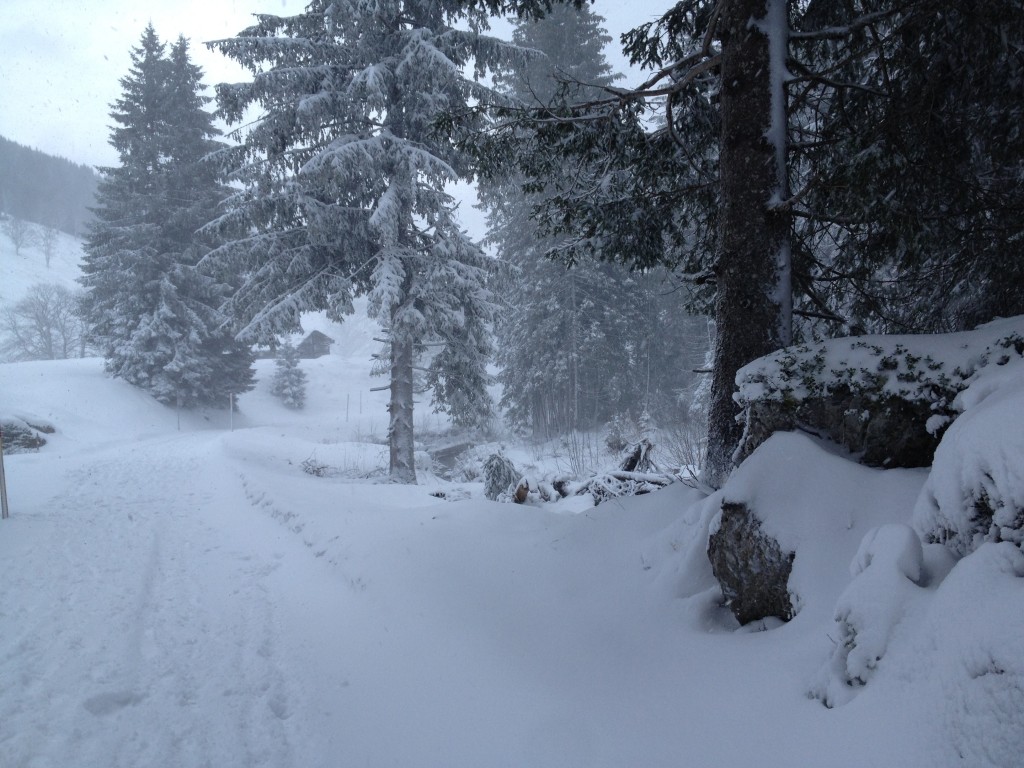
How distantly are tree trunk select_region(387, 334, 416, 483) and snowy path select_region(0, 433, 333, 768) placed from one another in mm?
4873

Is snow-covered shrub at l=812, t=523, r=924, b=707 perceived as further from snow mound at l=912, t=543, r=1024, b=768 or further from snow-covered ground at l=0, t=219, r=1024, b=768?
snow mound at l=912, t=543, r=1024, b=768

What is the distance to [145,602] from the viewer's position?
4316 millimetres

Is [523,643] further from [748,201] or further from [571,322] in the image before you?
[571,322]

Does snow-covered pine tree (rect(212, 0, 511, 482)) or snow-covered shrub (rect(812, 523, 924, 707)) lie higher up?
A: snow-covered pine tree (rect(212, 0, 511, 482))

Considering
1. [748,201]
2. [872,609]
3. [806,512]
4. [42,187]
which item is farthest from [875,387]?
[42,187]

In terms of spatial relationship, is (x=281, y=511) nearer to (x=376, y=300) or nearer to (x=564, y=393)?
(x=376, y=300)

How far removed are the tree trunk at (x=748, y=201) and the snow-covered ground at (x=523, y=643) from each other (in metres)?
1.21

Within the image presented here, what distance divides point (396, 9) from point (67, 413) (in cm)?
1914

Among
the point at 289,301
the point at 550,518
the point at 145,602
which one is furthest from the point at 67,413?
the point at 550,518

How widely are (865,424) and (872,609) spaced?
1392mm

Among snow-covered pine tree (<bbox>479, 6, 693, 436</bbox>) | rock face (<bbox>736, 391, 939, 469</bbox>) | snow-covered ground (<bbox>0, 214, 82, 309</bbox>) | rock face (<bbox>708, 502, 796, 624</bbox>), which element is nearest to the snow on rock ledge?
rock face (<bbox>708, 502, 796, 624</bbox>)

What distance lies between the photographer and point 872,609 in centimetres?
190

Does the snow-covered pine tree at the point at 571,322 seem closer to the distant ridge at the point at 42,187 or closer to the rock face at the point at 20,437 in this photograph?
the rock face at the point at 20,437

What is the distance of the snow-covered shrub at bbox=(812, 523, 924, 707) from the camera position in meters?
1.83
